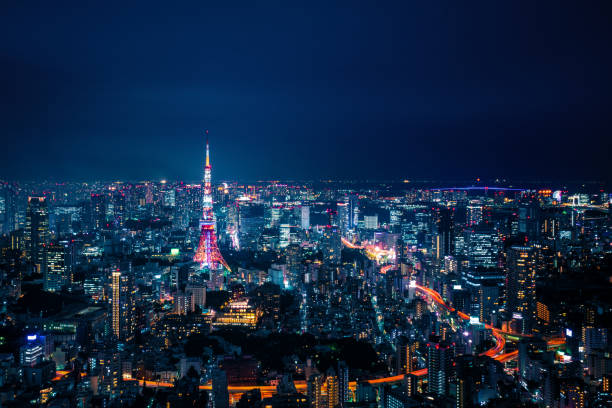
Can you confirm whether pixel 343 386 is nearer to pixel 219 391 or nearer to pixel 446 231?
pixel 219 391

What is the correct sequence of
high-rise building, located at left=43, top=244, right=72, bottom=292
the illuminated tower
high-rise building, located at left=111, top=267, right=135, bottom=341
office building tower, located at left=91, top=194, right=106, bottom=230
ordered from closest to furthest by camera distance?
high-rise building, located at left=111, top=267, right=135, bottom=341, high-rise building, located at left=43, top=244, right=72, bottom=292, office building tower, located at left=91, top=194, right=106, bottom=230, the illuminated tower

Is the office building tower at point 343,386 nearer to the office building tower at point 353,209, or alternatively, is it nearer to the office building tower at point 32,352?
the office building tower at point 32,352

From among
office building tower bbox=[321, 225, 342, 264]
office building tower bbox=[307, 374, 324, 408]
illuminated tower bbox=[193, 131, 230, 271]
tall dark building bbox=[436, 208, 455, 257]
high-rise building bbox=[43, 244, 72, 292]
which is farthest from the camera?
office building tower bbox=[321, 225, 342, 264]

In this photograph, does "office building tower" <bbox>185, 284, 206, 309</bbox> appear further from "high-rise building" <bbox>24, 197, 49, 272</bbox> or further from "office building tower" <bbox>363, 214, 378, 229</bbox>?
"office building tower" <bbox>363, 214, 378, 229</bbox>

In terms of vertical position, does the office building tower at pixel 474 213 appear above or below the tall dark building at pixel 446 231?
above

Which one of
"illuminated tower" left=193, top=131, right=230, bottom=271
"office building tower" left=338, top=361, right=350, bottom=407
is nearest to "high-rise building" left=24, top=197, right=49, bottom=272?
"illuminated tower" left=193, top=131, right=230, bottom=271

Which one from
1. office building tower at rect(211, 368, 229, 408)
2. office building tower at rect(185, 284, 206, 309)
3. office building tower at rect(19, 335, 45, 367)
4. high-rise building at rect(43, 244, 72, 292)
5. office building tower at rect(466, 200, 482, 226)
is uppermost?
office building tower at rect(466, 200, 482, 226)

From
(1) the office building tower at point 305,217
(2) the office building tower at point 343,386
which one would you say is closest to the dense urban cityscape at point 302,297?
(2) the office building tower at point 343,386
